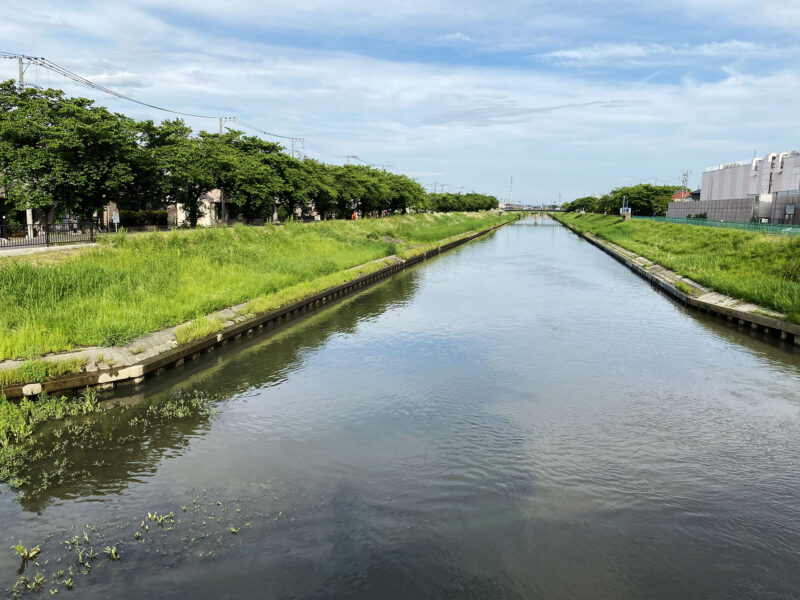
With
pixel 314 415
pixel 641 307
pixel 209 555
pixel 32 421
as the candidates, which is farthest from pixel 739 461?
pixel 641 307

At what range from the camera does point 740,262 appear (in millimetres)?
34219

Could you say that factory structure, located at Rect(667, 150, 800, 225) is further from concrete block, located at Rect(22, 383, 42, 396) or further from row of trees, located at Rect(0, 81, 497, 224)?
concrete block, located at Rect(22, 383, 42, 396)

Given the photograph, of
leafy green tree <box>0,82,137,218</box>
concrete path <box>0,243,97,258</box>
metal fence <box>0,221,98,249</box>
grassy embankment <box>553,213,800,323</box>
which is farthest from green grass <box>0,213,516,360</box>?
grassy embankment <box>553,213,800,323</box>

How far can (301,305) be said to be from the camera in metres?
26.4

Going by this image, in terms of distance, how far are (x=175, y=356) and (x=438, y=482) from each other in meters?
10.1

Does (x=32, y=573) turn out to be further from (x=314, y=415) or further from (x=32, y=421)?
(x=314, y=415)

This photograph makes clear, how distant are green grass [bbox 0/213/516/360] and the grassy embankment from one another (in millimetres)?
21908

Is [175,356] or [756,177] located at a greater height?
[756,177]

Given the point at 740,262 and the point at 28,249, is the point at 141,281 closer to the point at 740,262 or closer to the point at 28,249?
the point at 28,249

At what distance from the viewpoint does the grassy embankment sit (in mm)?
24875

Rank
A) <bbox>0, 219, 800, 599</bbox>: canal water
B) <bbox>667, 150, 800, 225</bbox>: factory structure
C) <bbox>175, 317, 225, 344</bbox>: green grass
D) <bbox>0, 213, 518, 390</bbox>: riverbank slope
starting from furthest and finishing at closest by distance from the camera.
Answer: <bbox>667, 150, 800, 225</bbox>: factory structure, <bbox>175, 317, 225, 344</bbox>: green grass, <bbox>0, 213, 518, 390</bbox>: riverbank slope, <bbox>0, 219, 800, 599</bbox>: canal water

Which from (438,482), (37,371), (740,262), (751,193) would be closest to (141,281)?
(37,371)

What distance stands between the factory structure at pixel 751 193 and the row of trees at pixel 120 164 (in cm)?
5276

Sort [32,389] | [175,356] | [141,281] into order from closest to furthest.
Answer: [32,389] → [175,356] → [141,281]
